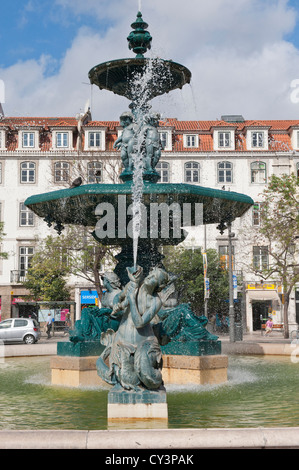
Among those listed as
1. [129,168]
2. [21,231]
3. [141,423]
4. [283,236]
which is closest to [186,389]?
[141,423]

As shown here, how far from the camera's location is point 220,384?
30.5 ft

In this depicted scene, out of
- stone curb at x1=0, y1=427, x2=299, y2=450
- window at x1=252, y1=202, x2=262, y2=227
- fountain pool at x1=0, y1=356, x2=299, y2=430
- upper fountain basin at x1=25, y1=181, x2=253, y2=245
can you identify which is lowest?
fountain pool at x1=0, y1=356, x2=299, y2=430

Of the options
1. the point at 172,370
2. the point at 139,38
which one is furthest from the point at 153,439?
the point at 139,38

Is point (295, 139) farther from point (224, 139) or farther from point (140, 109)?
point (140, 109)

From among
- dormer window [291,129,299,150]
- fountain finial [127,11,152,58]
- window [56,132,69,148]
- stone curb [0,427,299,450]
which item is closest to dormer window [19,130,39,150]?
window [56,132,69,148]

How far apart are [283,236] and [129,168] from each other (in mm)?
17857

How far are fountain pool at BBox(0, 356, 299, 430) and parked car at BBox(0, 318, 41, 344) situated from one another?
14.3m

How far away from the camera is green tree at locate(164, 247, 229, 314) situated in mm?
38375

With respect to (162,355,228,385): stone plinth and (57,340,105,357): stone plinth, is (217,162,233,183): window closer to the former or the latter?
(162,355,228,385): stone plinth

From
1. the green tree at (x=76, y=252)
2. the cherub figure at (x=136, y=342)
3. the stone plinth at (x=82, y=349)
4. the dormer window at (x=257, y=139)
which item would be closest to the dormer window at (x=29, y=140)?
the green tree at (x=76, y=252)

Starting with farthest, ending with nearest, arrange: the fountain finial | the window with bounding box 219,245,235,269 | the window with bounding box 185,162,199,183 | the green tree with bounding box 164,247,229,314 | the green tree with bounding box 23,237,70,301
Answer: the window with bounding box 185,162,199,183
the window with bounding box 219,245,235,269
the green tree with bounding box 23,237,70,301
the green tree with bounding box 164,247,229,314
the fountain finial

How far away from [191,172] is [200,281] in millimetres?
8837

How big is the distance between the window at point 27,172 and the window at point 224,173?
46.0 feet
